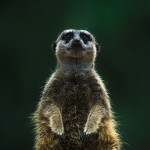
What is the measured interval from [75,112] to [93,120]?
26 centimetres

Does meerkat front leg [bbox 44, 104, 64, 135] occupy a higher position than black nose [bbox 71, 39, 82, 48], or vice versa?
black nose [bbox 71, 39, 82, 48]

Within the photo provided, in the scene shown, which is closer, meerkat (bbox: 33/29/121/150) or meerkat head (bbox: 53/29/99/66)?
meerkat (bbox: 33/29/121/150)

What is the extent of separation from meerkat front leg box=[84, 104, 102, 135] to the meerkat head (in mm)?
983

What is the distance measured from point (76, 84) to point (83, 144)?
34.1 inches

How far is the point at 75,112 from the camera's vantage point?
40.9 feet

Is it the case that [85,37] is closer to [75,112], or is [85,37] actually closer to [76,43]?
[76,43]

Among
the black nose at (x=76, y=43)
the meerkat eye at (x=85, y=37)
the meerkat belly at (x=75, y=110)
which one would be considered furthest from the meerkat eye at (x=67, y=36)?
the meerkat belly at (x=75, y=110)

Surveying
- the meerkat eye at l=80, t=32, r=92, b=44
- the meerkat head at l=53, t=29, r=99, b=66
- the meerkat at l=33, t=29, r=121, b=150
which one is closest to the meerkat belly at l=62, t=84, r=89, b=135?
the meerkat at l=33, t=29, r=121, b=150

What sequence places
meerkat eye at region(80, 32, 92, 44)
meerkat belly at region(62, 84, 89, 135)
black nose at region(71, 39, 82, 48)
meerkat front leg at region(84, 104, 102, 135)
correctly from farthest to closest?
meerkat eye at region(80, 32, 92, 44) < black nose at region(71, 39, 82, 48) < meerkat belly at region(62, 84, 89, 135) < meerkat front leg at region(84, 104, 102, 135)

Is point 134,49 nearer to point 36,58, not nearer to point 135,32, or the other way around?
point 135,32

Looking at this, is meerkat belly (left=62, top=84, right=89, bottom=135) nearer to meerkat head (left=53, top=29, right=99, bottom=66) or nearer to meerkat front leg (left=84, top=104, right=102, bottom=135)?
meerkat front leg (left=84, top=104, right=102, bottom=135)

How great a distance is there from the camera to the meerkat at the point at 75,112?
1233 cm

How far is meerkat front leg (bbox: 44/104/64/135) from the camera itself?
1234 cm

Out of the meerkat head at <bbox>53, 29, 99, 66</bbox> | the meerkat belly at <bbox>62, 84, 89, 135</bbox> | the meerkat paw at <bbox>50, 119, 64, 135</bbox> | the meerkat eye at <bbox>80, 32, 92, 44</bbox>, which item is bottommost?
the meerkat paw at <bbox>50, 119, 64, 135</bbox>
